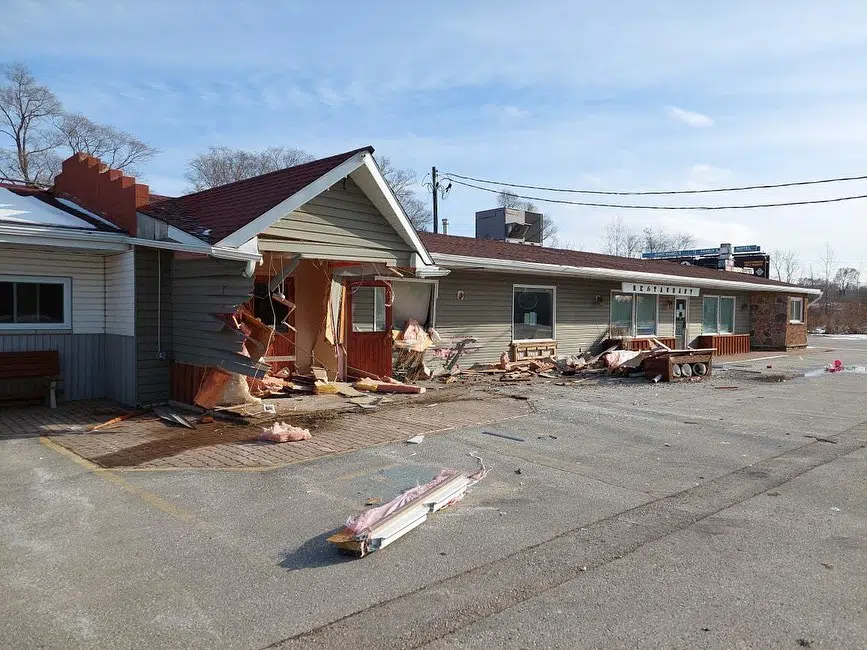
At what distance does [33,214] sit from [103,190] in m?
1.35

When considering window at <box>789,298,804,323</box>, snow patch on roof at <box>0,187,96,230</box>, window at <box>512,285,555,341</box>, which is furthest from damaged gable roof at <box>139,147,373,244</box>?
window at <box>789,298,804,323</box>

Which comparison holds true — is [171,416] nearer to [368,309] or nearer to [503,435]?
[503,435]

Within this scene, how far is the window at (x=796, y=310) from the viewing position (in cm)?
2689

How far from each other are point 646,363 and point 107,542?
1276 cm

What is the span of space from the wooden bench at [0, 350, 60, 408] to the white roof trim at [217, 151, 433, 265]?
12.7 ft

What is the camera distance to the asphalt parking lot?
346 centimetres

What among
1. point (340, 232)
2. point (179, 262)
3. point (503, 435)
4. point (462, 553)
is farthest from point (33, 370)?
point (462, 553)

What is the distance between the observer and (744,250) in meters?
47.3

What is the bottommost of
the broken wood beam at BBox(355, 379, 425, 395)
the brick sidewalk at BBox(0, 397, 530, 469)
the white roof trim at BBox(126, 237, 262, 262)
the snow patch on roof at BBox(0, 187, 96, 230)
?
the brick sidewalk at BBox(0, 397, 530, 469)

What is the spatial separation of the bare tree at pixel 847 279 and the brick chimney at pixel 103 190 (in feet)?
311

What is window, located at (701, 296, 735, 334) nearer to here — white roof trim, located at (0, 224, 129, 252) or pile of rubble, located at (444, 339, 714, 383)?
pile of rubble, located at (444, 339, 714, 383)

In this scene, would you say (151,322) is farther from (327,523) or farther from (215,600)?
(215,600)

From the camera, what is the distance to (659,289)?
20078 millimetres

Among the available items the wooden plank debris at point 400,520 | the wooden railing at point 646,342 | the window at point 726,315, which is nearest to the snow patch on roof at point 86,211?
the wooden plank debris at point 400,520
